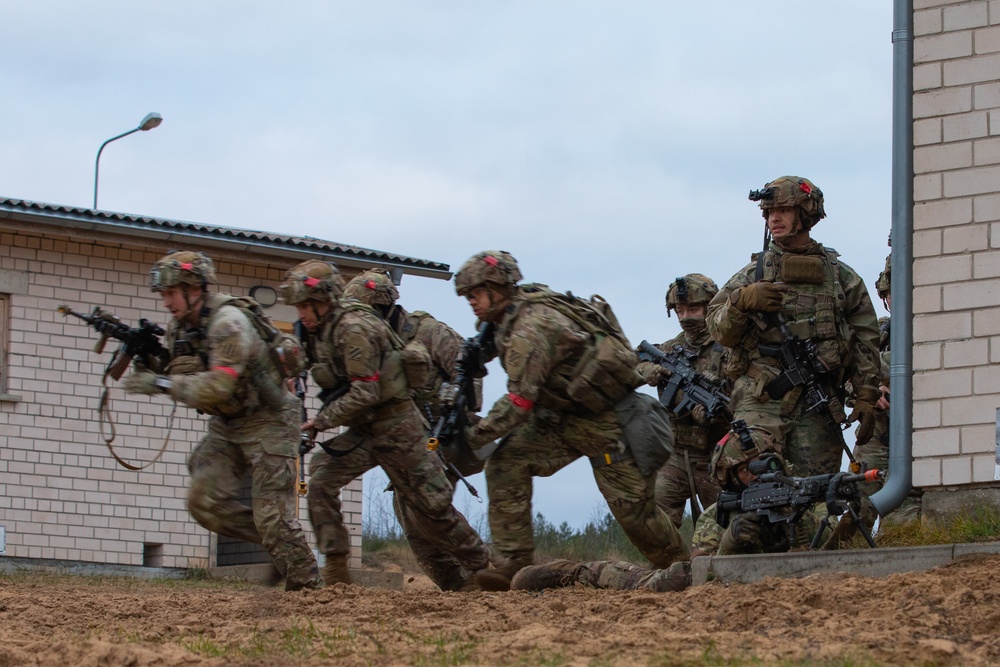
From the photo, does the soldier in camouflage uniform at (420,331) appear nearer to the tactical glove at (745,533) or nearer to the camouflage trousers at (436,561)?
the camouflage trousers at (436,561)

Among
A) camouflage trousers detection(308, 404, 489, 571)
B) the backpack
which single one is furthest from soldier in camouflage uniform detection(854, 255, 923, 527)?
camouflage trousers detection(308, 404, 489, 571)

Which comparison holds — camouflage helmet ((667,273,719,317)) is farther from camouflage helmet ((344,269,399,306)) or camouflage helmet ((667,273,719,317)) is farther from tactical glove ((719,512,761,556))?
tactical glove ((719,512,761,556))

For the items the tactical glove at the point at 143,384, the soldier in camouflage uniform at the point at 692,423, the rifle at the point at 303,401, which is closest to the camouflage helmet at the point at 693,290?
the soldier in camouflage uniform at the point at 692,423

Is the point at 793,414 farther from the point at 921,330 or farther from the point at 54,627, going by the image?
the point at 54,627

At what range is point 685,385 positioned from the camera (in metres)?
12.3

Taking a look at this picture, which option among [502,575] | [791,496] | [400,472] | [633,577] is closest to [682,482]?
[400,472]

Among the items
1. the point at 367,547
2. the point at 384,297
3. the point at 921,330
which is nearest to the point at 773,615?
the point at 921,330

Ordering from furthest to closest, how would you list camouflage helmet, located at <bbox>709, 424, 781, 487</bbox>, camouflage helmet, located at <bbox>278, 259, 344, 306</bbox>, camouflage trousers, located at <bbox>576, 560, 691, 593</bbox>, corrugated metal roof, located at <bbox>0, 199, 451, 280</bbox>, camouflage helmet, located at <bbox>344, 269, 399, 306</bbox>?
corrugated metal roof, located at <bbox>0, 199, 451, 280</bbox> < camouflage helmet, located at <bbox>344, 269, 399, 306</bbox> < camouflage helmet, located at <bbox>278, 259, 344, 306</bbox> < camouflage helmet, located at <bbox>709, 424, 781, 487</bbox> < camouflage trousers, located at <bbox>576, 560, 691, 593</bbox>

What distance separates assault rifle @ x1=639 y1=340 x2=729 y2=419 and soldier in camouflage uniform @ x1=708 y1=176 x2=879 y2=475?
1662mm

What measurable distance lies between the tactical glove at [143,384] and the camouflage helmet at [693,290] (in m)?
4.36

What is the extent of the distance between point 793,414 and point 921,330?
36.3 inches

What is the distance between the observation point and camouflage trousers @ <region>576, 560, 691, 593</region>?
9008mm

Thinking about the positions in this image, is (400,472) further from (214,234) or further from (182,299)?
(214,234)

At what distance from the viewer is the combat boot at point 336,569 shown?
10883 mm
